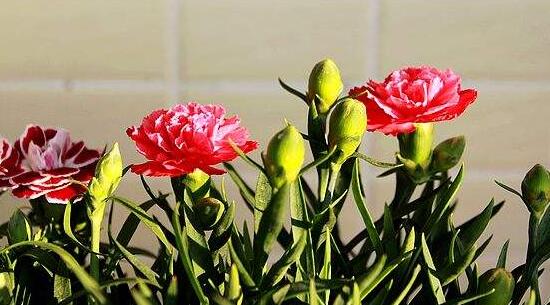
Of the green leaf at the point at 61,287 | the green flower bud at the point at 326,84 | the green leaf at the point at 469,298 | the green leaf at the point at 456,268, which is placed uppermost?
the green flower bud at the point at 326,84

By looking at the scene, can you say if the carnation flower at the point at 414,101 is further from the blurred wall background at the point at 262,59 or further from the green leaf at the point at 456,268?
the blurred wall background at the point at 262,59

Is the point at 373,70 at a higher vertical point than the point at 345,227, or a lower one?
higher

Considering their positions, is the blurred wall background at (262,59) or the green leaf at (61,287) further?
the blurred wall background at (262,59)

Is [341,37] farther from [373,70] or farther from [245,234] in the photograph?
[245,234]

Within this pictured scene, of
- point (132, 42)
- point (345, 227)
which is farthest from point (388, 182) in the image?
point (132, 42)

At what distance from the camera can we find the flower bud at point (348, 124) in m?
0.31

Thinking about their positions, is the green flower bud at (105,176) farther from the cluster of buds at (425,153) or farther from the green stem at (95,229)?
the cluster of buds at (425,153)

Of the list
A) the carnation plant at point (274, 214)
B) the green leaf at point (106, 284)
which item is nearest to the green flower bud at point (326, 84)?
the carnation plant at point (274, 214)

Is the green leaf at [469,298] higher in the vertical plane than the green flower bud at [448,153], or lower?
lower

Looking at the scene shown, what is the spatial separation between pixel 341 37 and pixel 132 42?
0.43ft

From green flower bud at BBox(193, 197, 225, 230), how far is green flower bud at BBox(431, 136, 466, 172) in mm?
96

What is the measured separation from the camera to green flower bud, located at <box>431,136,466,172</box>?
35 centimetres

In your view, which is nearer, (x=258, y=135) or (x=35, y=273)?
(x=35, y=273)

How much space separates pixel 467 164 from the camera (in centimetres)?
52
